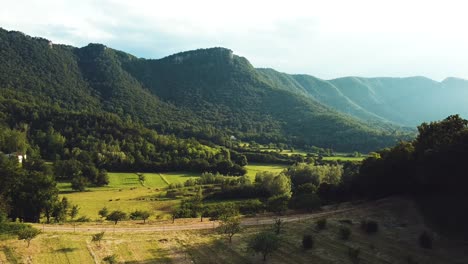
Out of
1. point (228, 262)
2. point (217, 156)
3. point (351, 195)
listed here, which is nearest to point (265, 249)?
→ point (228, 262)

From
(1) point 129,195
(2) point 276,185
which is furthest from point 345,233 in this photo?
(1) point 129,195

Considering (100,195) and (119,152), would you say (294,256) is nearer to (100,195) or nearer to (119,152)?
(100,195)

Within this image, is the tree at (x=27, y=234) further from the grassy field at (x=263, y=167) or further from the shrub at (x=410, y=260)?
the grassy field at (x=263, y=167)

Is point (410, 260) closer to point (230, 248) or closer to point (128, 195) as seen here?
point (230, 248)

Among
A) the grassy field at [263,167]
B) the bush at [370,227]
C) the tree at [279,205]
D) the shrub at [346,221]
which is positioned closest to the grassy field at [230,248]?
the shrub at [346,221]

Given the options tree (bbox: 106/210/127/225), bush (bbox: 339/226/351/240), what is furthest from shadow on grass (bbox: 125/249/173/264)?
bush (bbox: 339/226/351/240)
